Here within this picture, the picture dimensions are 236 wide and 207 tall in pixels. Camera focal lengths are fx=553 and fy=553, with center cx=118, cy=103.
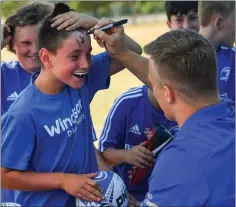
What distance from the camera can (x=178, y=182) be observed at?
2.30 meters

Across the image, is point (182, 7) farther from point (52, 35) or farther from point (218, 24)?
point (52, 35)

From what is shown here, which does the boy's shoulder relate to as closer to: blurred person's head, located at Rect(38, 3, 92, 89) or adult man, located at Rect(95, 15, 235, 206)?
blurred person's head, located at Rect(38, 3, 92, 89)

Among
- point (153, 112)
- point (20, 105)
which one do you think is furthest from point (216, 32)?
point (20, 105)

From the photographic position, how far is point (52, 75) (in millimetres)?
3369

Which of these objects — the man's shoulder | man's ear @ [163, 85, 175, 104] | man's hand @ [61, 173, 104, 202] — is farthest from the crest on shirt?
man's ear @ [163, 85, 175, 104]

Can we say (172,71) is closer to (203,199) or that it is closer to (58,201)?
(203,199)

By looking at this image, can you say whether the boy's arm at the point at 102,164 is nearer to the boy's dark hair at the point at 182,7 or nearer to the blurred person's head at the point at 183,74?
the blurred person's head at the point at 183,74

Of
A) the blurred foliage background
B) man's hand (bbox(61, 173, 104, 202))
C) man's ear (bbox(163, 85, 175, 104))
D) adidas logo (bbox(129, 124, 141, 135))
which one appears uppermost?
man's ear (bbox(163, 85, 175, 104))

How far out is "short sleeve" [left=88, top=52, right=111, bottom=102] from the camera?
3711mm

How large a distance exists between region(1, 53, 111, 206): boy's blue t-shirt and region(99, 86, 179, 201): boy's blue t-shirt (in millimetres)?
530

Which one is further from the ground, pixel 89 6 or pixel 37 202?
pixel 37 202

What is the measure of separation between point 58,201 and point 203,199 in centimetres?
132

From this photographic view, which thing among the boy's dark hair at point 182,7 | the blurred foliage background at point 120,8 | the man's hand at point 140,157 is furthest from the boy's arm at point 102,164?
the blurred foliage background at point 120,8

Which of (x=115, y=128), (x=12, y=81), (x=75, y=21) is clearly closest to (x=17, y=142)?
(x=75, y=21)
